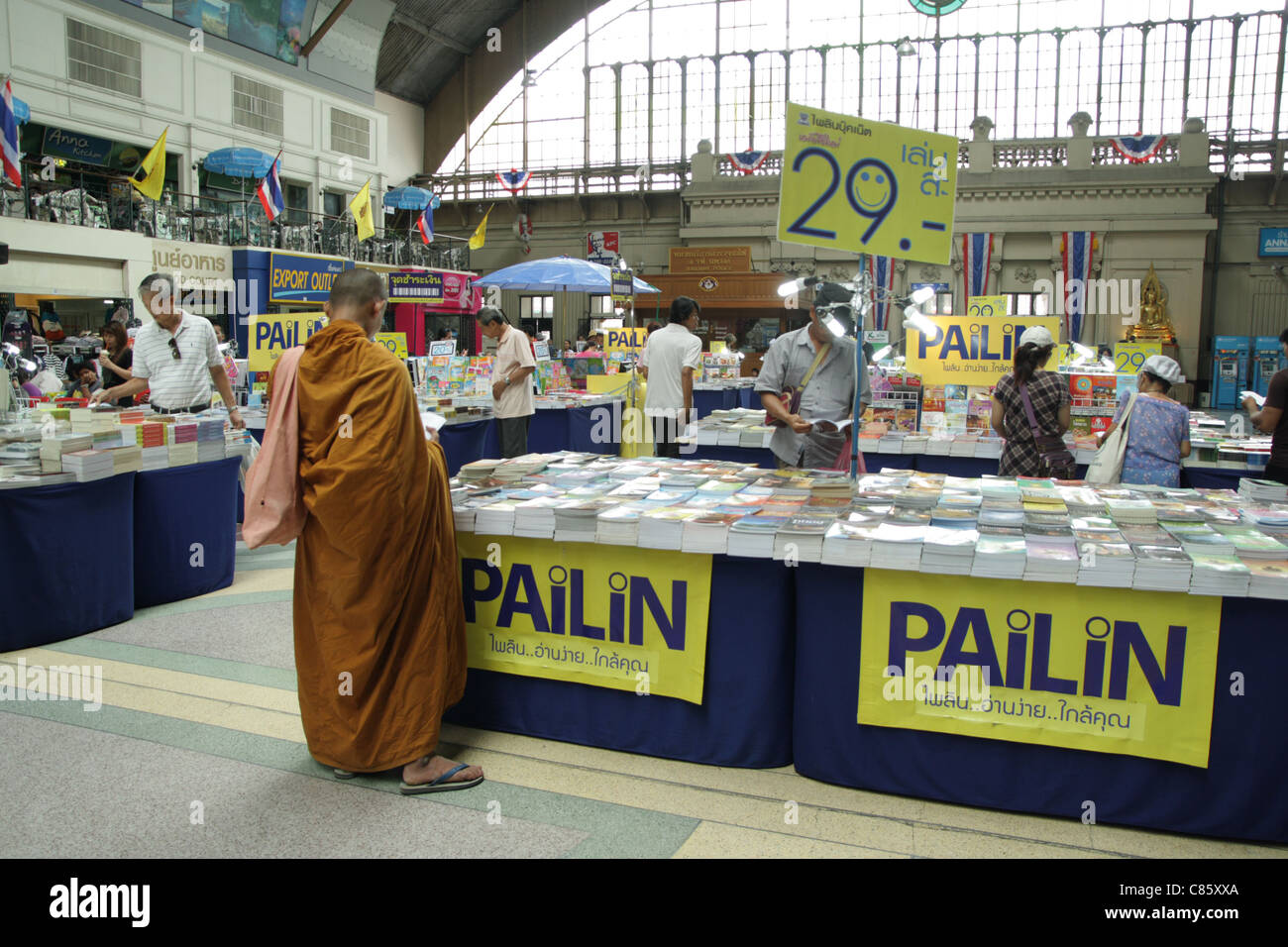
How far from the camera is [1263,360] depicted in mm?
21281

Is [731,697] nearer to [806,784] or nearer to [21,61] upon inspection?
[806,784]

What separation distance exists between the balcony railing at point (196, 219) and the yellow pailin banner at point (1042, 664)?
16.3m

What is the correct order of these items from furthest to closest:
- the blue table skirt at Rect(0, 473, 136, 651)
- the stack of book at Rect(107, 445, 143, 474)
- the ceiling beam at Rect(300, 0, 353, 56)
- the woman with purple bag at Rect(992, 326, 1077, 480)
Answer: the ceiling beam at Rect(300, 0, 353, 56)
the woman with purple bag at Rect(992, 326, 1077, 480)
the stack of book at Rect(107, 445, 143, 474)
the blue table skirt at Rect(0, 473, 136, 651)

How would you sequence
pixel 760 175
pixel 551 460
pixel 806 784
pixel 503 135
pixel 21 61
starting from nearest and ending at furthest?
1. pixel 806 784
2. pixel 551 460
3. pixel 21 61
4. pixel 760 175
5. pixel 503 135

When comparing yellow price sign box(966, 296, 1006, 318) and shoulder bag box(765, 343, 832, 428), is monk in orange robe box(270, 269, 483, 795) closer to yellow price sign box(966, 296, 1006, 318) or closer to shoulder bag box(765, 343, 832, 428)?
shoulder bag box(765, 343, 832, 428)

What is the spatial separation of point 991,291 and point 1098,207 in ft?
10.0

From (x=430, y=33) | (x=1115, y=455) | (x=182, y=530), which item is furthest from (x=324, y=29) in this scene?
(x=1115, y=455)

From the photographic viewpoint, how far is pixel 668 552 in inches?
125

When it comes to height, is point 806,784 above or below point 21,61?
below

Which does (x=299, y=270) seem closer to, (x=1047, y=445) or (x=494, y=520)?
(x=1047, y=445)

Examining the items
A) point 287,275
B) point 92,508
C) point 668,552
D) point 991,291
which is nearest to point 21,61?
point 287,275

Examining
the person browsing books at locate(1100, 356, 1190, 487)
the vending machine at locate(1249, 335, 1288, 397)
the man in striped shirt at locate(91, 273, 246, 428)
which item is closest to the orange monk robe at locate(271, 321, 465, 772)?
the man in striped shirt at locate(91, 273, 246, 428)

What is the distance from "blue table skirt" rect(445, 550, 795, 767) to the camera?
3.11 meters

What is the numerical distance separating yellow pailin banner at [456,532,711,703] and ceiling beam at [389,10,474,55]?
26292mm
